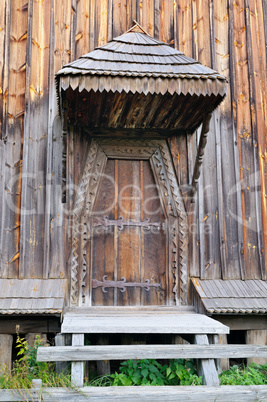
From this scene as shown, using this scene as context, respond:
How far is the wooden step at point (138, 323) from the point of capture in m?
4.67

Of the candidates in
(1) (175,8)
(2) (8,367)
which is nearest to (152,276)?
(2) (8,367)

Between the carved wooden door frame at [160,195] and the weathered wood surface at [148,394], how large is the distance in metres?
1.68

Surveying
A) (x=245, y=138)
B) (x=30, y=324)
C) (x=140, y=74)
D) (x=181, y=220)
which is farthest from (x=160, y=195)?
(x=30, y=324)

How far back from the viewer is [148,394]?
4.11 m

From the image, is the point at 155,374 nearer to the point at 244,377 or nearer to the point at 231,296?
the point at 244,377

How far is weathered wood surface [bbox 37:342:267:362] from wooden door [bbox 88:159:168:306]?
4.59 ft

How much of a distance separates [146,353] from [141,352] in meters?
0.05

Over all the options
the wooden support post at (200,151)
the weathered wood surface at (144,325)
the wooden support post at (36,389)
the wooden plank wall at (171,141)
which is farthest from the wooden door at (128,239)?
the wooden support post at (36,389)

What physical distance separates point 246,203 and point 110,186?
1977 mm

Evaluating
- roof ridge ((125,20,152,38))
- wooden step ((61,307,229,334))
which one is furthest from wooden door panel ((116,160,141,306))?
roof ridge ((125,20,152,38))

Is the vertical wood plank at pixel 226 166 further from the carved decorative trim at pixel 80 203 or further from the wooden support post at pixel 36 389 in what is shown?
the wooden support post at pixel 36 389

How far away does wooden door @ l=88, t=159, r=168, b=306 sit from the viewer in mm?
5918

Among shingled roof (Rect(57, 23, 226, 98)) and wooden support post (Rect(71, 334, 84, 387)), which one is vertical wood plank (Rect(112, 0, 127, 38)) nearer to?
shingled roof (Rect(57, 23, 226, 98))

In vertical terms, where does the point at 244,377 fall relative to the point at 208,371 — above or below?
below
